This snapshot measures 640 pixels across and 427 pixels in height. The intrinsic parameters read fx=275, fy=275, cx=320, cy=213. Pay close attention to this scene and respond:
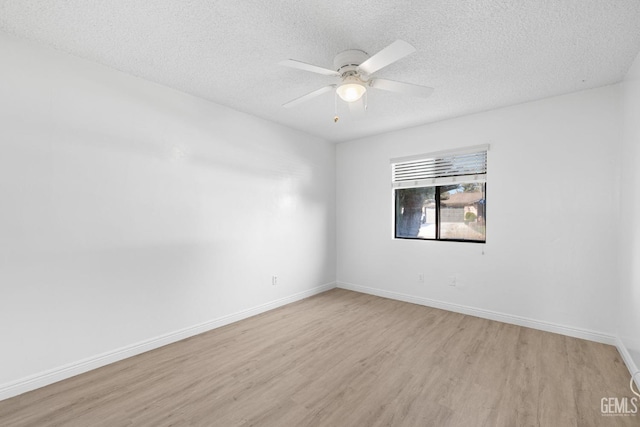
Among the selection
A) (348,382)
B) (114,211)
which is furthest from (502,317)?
(114,211)

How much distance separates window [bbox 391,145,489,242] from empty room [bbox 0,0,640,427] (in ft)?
0.11

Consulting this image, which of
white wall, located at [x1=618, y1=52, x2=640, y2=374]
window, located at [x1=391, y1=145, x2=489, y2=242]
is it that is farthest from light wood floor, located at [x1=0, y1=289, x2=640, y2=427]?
window, located at [x1=391, y1=145, x2=489, y2=242]

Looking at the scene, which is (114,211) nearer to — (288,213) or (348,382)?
(288,213)

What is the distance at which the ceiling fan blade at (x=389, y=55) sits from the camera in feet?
5.32

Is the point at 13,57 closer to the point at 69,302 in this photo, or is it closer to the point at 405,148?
the point at 69,302

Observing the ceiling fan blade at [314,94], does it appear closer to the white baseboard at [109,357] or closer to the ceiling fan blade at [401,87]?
the ceiling fan blade at [401,87]

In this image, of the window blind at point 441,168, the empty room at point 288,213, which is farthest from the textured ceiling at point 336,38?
the window blind at point 441,168

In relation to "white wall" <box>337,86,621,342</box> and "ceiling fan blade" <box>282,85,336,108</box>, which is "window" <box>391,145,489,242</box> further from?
"ceiling fan blade" <box>282,85,336,108</box>

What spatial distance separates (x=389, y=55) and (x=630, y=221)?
8.39 feet

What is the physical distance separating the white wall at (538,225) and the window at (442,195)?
0.47 ft

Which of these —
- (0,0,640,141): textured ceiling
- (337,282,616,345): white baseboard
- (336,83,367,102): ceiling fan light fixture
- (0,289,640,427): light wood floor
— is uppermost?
(0,0,640,141): textured ceiling

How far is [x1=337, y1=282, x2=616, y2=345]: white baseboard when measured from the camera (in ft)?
9.25

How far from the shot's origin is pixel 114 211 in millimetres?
2465

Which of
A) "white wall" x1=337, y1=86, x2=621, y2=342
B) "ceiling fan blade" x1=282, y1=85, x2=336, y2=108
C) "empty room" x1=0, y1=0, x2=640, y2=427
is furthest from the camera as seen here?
"white wall" x1=337, y1=86, x2=621, y2=342
